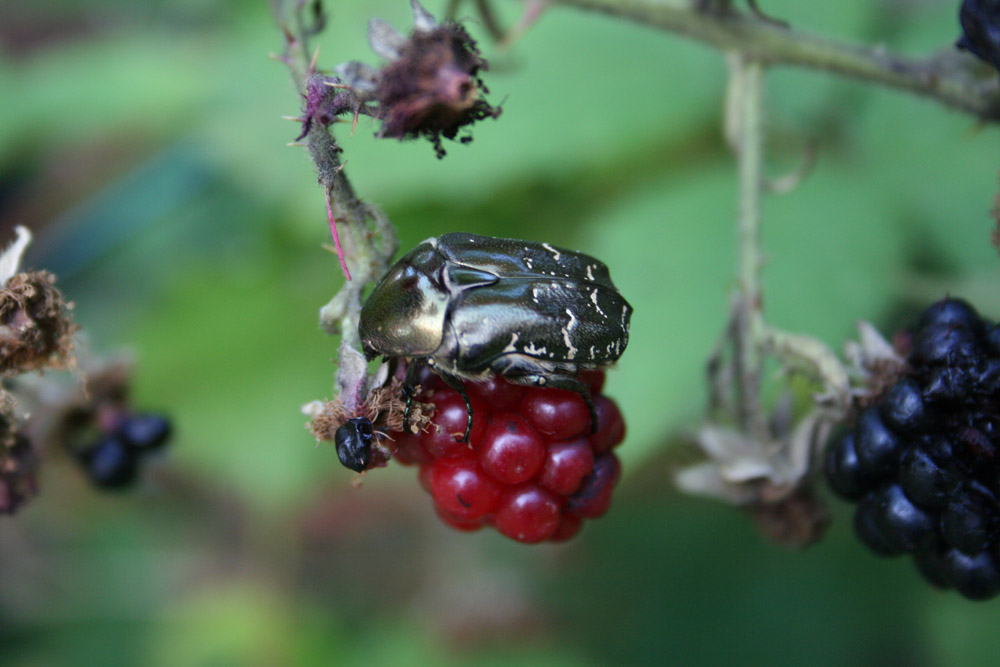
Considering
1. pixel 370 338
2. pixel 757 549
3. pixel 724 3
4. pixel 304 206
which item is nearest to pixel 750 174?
pixel 724 3

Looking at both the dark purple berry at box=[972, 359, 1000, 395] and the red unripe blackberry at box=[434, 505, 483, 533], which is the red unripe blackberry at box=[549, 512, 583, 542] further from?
the dark purple berry at box=[972, 359, 1000, 395]

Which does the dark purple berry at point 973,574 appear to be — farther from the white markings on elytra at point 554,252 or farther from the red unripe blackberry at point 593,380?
the white markings on elytra at point 554,252

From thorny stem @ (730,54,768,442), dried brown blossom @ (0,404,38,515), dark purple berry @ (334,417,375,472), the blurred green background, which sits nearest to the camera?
dark purple berry @ (334,417,375,472)

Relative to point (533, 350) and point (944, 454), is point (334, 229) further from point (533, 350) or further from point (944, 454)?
point (944, 454)

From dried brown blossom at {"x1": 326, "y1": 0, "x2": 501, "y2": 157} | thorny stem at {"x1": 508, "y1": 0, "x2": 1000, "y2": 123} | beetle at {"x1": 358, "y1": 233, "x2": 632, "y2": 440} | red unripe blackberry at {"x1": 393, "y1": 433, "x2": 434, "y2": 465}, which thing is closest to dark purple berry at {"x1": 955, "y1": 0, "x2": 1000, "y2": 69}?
thorny stem at {"x1": 508, "y1": 0, "x2": 1000, "y2": 123}

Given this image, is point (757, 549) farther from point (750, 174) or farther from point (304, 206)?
point (304, 206)

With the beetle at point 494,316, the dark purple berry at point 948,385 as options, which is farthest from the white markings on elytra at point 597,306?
the dark purple berry at point 948,385
